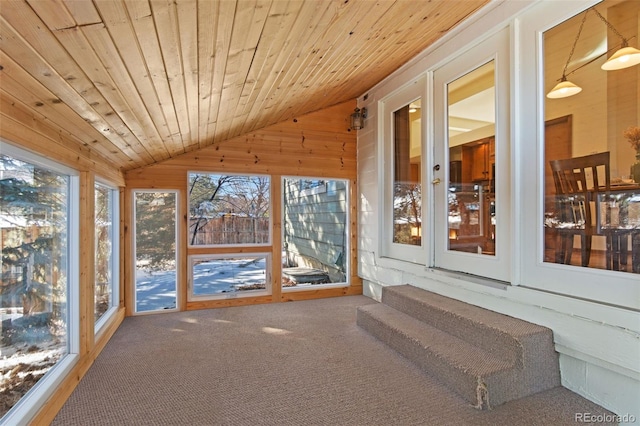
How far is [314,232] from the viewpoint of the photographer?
4.68m

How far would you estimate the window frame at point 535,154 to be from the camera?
2.07 meters

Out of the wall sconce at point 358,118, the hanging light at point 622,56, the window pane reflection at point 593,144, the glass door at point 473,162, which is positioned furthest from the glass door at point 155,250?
the hanging light at point 622,56

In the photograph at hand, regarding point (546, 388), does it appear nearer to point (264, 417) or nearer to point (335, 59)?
point (264, 417)

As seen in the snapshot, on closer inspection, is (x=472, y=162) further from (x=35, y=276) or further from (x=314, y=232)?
(x=35, y=276)

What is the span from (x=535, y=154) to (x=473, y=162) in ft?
2.16

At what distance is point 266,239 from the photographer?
14.1 ft

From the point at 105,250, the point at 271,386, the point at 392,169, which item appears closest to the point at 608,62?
the point at 392,169

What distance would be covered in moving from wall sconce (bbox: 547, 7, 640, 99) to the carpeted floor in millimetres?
2007

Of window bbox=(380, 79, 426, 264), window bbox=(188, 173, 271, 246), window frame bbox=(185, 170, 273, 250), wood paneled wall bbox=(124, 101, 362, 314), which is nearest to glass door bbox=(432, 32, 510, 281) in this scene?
window bbox=(380, 79, 426, 264)

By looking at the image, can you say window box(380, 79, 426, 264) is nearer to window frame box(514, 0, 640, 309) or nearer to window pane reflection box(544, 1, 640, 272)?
window frame box(514, 0, 640, 309)

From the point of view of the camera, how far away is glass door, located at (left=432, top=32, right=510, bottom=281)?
8.21ft

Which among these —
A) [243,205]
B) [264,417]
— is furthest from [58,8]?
[243,205]

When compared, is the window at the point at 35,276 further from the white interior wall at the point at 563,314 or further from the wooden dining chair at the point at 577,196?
the wooden dining chair at the point at 577,196

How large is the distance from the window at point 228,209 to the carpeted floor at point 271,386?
4.12 feet
